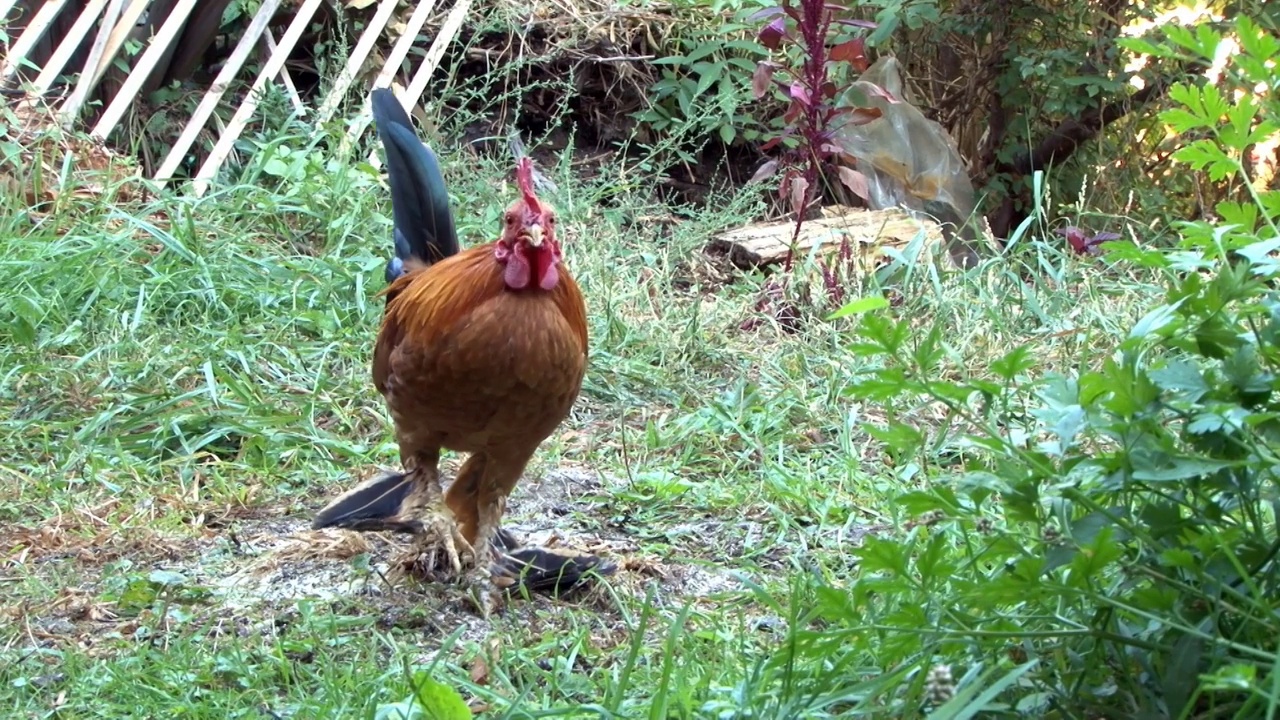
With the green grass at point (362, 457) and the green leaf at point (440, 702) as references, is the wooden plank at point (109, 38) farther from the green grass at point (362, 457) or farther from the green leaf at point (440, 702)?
the green leaf at point (440, 702)

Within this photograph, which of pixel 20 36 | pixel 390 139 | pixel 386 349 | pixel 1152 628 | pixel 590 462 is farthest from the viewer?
pixel 20 36

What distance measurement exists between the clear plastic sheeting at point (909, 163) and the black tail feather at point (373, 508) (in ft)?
12.3

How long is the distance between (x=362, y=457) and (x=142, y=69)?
3.04m

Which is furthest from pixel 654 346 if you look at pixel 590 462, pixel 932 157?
pixel 932 157

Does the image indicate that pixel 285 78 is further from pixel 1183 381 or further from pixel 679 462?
pixel 1183 381

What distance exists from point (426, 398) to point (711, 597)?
2.78 ft

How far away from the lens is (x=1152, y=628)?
1909 mm

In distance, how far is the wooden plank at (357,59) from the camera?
6441 mm

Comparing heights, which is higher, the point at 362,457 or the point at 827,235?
the point at 827,235

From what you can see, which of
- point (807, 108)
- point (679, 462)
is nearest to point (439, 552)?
point (679, 462)

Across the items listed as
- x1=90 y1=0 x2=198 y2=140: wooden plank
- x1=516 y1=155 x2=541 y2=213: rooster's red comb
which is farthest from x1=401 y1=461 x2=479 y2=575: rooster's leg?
x1=90 y1=0 x2=198 y2=140: wooden plank

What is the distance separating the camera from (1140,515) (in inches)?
72.1

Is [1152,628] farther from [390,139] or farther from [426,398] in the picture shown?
[390,139]

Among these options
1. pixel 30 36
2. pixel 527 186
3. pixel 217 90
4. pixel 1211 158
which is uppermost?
pixel 1211 158
